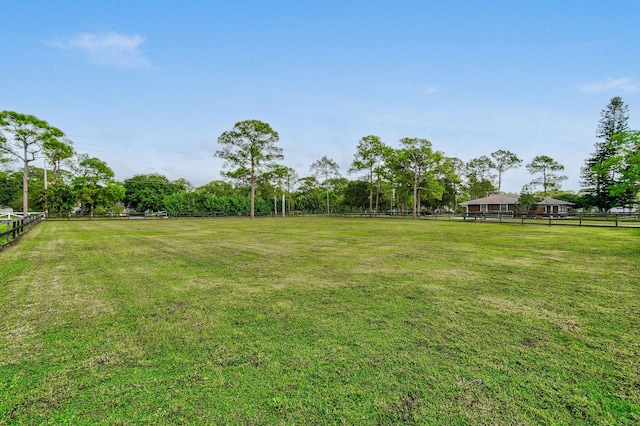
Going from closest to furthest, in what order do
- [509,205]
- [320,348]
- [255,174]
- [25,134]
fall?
[320,348], [25,134], [255,174], [509,205]

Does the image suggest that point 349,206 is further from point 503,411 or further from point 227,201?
point 503,411

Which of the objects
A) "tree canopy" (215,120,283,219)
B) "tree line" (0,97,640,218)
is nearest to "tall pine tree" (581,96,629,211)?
"tree line" (0,97,640,218)

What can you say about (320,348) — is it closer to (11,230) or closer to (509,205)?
(11,230)

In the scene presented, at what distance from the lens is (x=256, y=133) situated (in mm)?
34250

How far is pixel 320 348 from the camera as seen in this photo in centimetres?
245

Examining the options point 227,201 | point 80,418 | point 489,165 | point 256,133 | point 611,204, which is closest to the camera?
point 80,418

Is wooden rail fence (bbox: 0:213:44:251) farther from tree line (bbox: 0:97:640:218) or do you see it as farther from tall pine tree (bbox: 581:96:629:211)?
tall pine tree (bbox: 581:96:629:211)

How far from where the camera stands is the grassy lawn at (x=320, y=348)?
1.71 m

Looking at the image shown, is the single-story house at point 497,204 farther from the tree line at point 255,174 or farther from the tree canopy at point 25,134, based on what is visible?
the tree canopy at point 25,134

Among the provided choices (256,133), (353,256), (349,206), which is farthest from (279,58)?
(349,206)

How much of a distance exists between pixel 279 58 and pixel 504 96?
16.6 metres

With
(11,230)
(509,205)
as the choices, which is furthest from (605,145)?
(11,230)

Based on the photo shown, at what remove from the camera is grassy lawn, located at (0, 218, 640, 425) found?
1706mm

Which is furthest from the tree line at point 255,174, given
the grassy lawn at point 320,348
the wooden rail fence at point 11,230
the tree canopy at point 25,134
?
the grassy lawn at point 320,348
